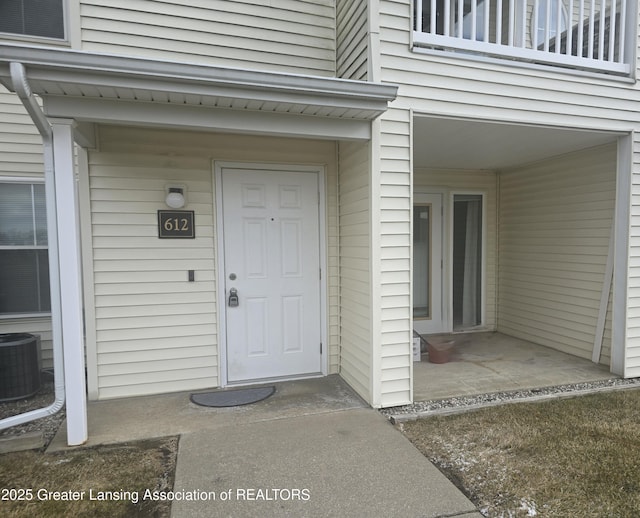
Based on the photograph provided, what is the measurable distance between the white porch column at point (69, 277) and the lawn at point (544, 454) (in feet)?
7.62

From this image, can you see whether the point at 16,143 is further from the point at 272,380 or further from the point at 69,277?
the point at 272,380

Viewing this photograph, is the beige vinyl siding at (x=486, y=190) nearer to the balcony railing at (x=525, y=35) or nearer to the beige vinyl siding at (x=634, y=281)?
the balcony railing at (x=525, y=35)

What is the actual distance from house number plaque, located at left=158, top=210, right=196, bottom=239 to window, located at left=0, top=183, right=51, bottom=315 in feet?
5.00

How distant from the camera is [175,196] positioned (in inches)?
138

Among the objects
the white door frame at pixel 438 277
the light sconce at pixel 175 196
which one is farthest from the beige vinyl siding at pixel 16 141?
the white door frame at pixel 438 277

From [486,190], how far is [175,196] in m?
4.36

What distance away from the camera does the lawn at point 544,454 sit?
6.98 feet

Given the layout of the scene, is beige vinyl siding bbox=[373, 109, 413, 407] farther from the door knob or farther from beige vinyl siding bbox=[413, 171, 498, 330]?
beige vinyl siding bbox=[413, 171, 498, 330]

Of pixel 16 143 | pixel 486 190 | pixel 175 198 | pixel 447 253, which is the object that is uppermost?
pixel 16 143

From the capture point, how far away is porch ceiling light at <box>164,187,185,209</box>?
3494 millimetres

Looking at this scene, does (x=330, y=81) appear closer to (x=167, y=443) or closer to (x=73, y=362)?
Result: (x=73, y=362)

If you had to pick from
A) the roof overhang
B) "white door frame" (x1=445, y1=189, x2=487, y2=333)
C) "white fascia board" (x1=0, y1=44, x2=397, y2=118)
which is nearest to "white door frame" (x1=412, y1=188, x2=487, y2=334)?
"white door frame" (x1=445, y1=189, x2=487, y2=333)

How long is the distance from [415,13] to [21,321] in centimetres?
490

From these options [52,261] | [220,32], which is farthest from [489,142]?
[52,261]
